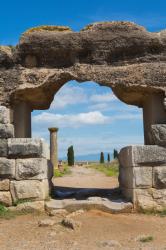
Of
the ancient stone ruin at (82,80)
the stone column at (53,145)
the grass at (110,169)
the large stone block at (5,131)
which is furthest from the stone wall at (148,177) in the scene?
the stone column at (53,145)

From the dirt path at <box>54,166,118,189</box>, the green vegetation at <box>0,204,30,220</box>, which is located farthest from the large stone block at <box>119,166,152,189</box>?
the dirt path at <box>54,166,118,189</box>

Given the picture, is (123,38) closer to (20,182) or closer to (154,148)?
(154,148)

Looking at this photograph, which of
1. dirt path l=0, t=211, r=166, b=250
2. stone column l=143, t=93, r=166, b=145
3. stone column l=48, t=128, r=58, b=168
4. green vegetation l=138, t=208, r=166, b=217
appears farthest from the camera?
stone column l=48, t=128, r=58, b=168

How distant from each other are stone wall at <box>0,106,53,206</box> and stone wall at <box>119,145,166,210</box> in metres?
2.02

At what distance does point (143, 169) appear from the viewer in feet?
26.5

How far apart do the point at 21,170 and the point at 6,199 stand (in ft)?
2.35

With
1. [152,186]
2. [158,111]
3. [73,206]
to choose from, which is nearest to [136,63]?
[158,111]

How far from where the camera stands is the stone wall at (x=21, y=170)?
801cm

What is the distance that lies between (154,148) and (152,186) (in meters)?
0.84

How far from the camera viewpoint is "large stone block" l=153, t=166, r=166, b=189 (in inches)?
316

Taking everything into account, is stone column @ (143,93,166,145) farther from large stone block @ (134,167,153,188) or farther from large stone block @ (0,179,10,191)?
large stone block @ (0,179,10,191)

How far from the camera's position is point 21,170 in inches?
317

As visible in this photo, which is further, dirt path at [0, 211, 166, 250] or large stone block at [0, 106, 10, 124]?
large stone block at [0, 106, 10, 124]

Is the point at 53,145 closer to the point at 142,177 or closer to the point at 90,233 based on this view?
the point at 142,177
